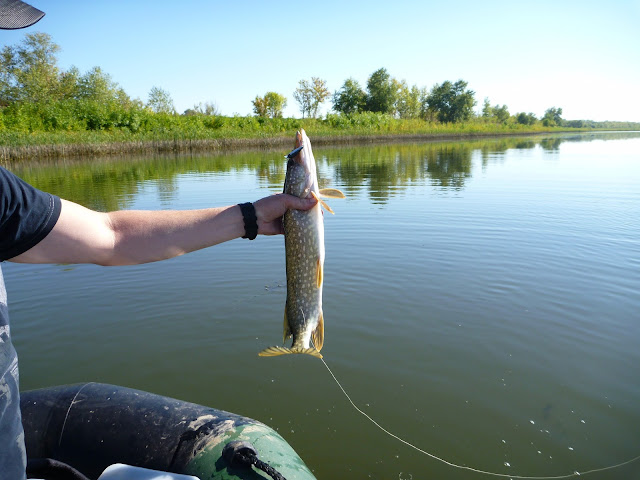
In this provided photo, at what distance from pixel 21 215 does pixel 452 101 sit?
78826mm

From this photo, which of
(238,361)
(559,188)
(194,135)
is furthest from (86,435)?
(194,135)

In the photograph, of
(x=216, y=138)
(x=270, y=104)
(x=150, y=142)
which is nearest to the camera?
(x=150, y=142)

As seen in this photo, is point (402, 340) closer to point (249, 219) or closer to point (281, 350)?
point (281, 350)

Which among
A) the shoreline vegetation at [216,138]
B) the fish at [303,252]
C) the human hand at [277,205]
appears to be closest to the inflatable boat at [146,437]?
the fish at [303,252]

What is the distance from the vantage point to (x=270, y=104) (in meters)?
70.7

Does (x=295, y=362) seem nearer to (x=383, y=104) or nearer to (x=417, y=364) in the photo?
(x=417, y=364)

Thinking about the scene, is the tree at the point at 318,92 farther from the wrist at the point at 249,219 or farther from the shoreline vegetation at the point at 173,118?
the wrist at the point at 249,219

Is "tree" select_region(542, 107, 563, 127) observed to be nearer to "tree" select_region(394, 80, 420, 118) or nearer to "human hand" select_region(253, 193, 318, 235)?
"tree" select_region(394, 80, 420, 118)

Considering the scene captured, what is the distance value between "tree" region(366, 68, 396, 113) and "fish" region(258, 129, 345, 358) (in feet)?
216

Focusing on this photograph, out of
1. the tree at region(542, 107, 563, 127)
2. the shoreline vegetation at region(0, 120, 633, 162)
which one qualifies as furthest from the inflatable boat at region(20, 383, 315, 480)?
the tree at region(542, 107, 563, 127)

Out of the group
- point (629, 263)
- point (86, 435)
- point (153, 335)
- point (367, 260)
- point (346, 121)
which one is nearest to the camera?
point (86, 435)

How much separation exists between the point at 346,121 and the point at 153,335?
167 feet

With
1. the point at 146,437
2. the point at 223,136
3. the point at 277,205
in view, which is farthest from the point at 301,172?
the point at 223,136

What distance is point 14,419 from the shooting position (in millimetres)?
1441
